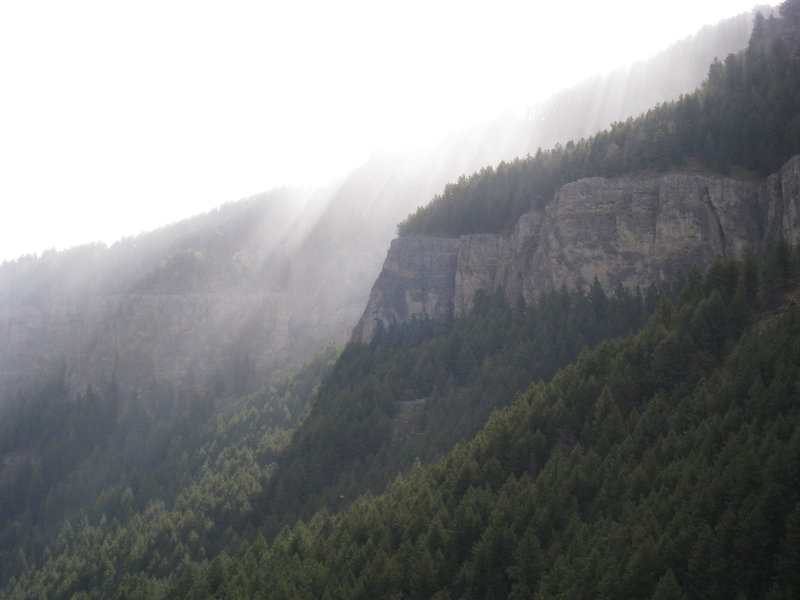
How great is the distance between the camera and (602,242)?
7250 cm

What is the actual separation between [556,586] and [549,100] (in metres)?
127

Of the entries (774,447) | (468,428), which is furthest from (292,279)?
(774,447)

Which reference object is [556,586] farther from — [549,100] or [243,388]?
[549,100]

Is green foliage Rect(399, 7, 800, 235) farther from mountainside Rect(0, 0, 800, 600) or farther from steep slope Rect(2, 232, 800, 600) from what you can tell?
steep slope Rect(2, 232, 800, 600)

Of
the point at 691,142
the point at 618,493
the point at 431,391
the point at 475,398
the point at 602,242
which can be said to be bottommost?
the point at 431,391

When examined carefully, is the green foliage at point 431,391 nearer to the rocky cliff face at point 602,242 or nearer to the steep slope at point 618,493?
the rocky cliff face at point 602,242

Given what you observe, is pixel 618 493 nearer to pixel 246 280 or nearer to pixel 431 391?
pixel 431 391

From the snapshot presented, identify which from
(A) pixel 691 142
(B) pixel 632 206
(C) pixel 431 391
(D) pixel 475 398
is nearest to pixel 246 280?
(C) pixel 431 391

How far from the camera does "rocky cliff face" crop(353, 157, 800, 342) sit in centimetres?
6462

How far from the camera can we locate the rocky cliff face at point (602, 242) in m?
64.6

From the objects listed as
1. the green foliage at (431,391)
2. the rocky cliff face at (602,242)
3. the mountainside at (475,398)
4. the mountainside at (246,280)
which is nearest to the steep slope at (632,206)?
the rocky cliff face at (602,242)

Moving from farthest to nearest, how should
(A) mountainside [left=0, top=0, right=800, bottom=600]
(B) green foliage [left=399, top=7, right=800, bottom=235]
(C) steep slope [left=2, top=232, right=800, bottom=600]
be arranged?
(B) green foliage [left=399, top=7, right=800, bottom=235] < (A) mountainside [left=0, top=0, right=800, bottom=600] < (C) steep slope [left=2, top=232, right=800, bottom=600]

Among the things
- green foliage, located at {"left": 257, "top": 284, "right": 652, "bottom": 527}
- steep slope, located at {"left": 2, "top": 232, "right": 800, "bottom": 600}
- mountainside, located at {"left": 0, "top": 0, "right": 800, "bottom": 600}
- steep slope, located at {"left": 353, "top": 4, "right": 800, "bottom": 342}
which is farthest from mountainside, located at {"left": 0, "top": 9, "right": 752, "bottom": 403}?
steep slope, located at {"left": 2, "top": 232, "right": 800, "bottom": 600}

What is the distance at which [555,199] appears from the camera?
7800 cm
